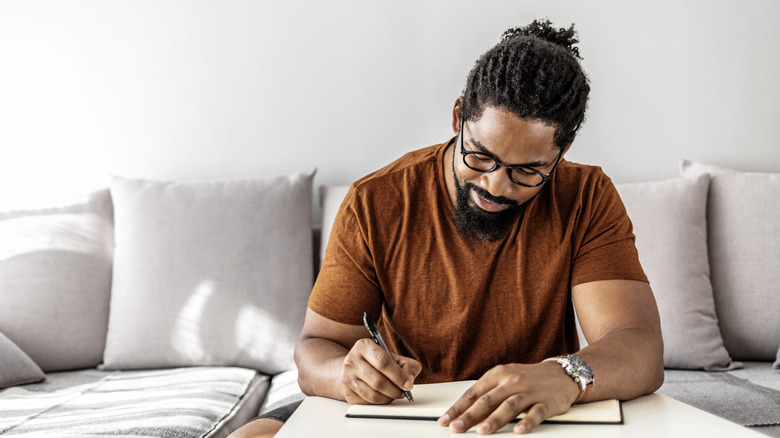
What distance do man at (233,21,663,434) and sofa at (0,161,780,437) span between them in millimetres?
783

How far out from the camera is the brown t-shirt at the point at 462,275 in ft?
4.50

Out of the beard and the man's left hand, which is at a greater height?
the beard

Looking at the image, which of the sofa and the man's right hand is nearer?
the man's right hand

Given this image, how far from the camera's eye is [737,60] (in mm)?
2588

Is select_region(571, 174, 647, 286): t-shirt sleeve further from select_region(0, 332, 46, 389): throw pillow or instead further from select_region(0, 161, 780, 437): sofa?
select_region(0, 332, 46, 389): throw pillow

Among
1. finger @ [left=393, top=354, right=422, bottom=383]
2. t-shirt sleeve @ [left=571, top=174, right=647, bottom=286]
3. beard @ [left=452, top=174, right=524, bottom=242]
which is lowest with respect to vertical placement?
finger @ [left=393, top=354, right=422, bottom=383]

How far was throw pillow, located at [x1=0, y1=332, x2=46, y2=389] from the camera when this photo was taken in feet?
6.28

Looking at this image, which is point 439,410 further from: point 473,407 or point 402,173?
point 402,173

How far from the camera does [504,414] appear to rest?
91cm

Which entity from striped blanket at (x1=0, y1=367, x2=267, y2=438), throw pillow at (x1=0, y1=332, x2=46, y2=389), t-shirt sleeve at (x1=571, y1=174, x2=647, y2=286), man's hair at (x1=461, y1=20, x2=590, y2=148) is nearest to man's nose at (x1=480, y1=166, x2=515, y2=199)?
man's hair at (x1=461, y1=20, x2=590, y2=148)

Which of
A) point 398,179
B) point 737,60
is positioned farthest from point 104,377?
point 737,60

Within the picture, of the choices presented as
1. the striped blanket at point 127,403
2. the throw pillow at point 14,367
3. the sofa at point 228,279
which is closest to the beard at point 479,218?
the striped blanket at point 127,403

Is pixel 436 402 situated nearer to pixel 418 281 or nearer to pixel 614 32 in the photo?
pixel 418 281

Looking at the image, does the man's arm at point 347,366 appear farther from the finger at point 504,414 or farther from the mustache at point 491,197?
the mustache at point 491,197
